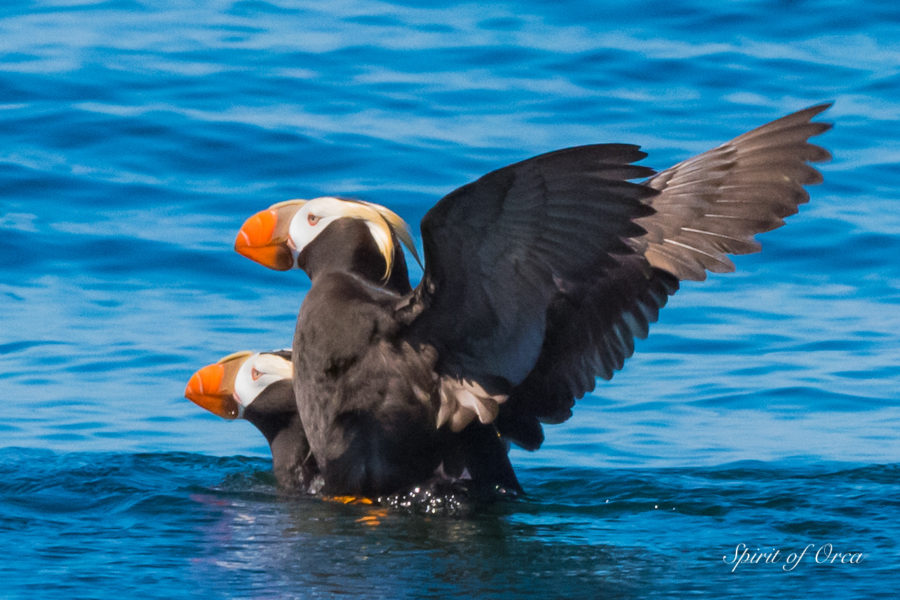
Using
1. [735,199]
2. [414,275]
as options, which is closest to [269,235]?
[735,199]

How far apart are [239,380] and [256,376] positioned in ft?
0.22

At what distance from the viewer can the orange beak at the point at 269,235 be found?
5.25 m

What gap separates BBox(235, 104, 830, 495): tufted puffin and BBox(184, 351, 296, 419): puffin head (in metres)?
0.38

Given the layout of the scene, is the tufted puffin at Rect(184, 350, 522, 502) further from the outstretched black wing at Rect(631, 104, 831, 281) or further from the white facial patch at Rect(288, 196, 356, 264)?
the outstretched black wing at Rect(631, 104, 831, 281)

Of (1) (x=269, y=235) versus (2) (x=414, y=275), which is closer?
(1) (x=269, y=235)

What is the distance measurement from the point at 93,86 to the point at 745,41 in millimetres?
5237

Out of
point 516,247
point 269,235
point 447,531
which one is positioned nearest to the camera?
point 516,247

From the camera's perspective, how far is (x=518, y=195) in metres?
4.20

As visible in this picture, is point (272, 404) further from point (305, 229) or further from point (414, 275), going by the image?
point (414, 275)

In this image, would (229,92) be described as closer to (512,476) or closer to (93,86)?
(93,86)

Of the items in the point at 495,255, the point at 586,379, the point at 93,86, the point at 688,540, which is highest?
the point at 93,86

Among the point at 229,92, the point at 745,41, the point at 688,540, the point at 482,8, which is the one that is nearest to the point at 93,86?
the point at 229,92

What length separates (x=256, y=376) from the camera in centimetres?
543

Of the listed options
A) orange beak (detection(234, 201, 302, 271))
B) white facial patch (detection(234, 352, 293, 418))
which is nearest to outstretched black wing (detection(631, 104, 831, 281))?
orange beak (detection(234, 201, 302, 271))
